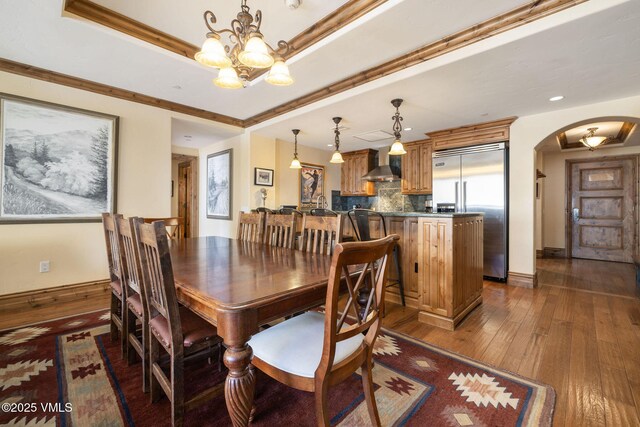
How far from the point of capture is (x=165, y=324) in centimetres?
131

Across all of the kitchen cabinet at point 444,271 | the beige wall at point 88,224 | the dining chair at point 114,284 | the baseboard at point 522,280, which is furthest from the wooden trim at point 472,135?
the dining chair at point 114,284

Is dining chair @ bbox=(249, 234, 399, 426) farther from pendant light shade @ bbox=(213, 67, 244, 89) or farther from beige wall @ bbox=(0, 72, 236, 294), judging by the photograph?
beige wall @ bbox=(0, 72, 236, 294)

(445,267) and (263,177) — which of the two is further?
(263,177)

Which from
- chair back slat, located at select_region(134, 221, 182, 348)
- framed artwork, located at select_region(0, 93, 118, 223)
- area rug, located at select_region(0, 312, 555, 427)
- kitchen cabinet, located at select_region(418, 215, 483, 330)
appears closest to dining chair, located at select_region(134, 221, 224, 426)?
chair back slat, located at select_region(134, 221, 182, 348)

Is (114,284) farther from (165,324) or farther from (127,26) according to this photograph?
(127,26)

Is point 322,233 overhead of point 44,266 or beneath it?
overhead

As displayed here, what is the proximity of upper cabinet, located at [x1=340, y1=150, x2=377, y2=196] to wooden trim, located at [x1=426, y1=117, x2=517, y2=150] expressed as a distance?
1576mm

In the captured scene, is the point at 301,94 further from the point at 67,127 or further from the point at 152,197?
the point at 67,127

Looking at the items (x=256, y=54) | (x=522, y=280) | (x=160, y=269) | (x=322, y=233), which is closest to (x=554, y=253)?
(x=522, y=280)

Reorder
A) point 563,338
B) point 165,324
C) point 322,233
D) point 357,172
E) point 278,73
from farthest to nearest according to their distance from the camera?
point 357,172 → point 563,338 → point 322,233 → point 278,73 → point 165,324

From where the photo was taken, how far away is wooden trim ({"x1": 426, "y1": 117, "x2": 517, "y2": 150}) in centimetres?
390

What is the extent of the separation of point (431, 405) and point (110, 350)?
218 cm

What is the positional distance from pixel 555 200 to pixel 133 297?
7.88m

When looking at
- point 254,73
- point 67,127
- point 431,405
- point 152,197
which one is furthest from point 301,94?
point 431,405
